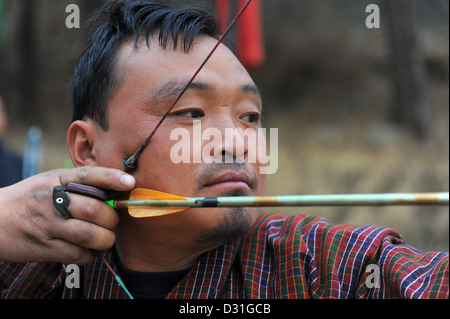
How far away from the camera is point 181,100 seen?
154cm

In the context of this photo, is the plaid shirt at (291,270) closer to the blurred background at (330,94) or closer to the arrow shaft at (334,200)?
the arrow shaft at (334,200)

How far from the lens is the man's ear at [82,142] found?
172 cm

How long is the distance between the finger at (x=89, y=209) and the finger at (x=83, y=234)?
0.05 feet

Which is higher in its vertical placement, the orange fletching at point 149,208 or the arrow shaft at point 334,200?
the arrow shaft at point 334,200

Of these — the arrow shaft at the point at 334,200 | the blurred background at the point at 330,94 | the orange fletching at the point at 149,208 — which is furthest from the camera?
the blurred background at the point at 330,94

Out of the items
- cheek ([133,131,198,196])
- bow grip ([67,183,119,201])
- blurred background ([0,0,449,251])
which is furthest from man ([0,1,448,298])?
blurred background ([0,0,449,251])

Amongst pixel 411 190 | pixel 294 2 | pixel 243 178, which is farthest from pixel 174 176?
pixel 294 2

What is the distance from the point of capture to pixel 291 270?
4.94 feet

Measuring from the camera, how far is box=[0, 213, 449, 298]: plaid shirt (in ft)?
4.34

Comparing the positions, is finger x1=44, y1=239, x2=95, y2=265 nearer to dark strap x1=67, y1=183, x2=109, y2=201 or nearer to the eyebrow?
dark strap x1=67, y1=183, x2=109, y2=201

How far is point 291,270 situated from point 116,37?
94cm

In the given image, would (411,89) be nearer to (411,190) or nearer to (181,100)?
(411,190)

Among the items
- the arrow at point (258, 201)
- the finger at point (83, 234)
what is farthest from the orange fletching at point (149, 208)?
the finger at point (83, 234)

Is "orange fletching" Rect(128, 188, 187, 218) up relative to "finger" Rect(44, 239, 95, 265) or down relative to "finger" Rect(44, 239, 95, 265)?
up
